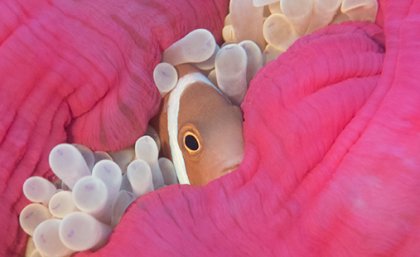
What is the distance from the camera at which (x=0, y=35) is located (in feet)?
2.63

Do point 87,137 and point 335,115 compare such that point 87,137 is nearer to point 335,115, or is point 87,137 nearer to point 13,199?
point 13,199

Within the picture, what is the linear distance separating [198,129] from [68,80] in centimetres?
22

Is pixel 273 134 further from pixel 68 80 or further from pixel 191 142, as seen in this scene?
pixel 68 80

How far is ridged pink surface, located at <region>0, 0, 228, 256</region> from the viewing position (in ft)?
2.63

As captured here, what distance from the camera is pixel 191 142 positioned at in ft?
2.87

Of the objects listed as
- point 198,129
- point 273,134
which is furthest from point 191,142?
point 273,134

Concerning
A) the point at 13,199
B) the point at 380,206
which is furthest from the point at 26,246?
the point at 380,206

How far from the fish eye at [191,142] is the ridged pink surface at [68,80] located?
8cm

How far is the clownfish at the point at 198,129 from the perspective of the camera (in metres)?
0.83

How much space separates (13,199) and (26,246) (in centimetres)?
8

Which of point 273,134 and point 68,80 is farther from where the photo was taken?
point 68,80

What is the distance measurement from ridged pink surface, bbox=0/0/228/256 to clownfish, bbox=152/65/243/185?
43 millimetres

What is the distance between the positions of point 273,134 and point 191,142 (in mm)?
192

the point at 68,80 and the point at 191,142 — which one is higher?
the point at 68,80
